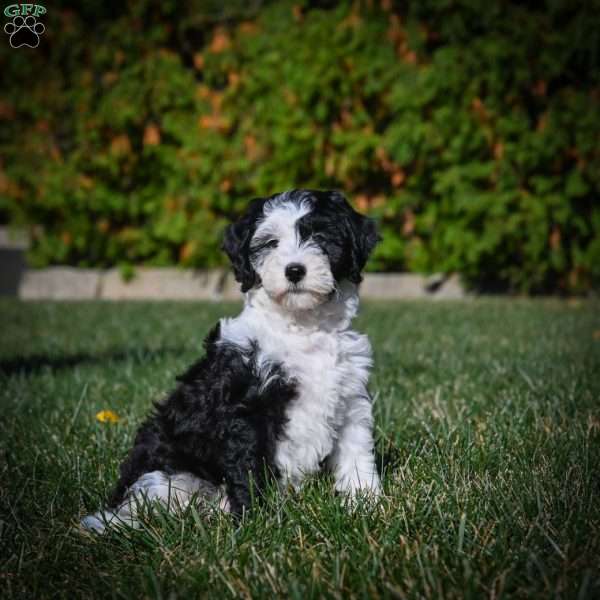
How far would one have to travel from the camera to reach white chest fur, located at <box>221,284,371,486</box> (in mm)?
2580

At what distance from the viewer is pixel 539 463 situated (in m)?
2.79

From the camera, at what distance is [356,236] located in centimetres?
283

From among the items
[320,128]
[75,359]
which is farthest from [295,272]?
[320,128]

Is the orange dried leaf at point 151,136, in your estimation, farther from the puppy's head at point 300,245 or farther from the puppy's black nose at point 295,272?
the puppy's black nose at point 295,272

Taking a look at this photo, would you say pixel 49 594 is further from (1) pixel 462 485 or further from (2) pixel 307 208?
(2) pixel 307 208

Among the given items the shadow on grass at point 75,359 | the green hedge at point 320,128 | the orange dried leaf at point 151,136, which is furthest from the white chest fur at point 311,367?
the orange dried leaf at point 151,136

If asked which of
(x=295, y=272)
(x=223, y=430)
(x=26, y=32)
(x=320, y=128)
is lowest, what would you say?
(x=223, y=430)

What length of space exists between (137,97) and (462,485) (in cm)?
966

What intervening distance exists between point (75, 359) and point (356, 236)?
147 inches

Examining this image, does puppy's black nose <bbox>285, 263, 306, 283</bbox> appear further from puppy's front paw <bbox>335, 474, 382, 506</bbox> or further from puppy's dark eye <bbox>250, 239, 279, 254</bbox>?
puppy's front paw <bbox>335, 474, 382, 506</bbox>

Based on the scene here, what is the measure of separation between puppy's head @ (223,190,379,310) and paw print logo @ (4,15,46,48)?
22.7 ft

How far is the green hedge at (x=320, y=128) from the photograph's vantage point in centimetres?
1014

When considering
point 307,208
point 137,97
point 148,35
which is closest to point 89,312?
point 137,97

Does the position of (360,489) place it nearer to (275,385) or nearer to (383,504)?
(383,504)
